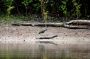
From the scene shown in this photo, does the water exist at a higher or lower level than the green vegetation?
lower

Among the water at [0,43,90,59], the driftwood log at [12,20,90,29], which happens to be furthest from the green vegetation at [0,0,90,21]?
the water at [0,43,90,59]

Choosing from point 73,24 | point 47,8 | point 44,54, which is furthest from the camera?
point 47,8

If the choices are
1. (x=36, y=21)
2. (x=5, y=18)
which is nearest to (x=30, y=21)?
(x=36, y=21)

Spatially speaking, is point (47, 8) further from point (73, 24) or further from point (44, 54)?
point (44, 54)

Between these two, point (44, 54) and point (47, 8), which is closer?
point (44, 54)

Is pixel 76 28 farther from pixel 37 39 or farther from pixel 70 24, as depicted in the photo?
pixel 37 39

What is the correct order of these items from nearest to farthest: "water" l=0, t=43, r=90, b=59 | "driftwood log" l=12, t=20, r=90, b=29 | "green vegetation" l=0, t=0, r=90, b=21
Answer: "water" l=0, t=43, r=90, b=59 < "driftwood log" l=12, t=20, r=90, b=29 < "green vegetation" l=0, t=0, r=90, b=21

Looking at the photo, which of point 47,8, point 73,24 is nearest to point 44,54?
point 73,24

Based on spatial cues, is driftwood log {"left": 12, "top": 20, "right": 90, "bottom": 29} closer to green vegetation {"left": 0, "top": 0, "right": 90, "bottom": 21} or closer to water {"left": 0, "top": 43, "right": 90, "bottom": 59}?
green vegetation {"left": 0, "top": 0, "right": 90, "bottom": 21}

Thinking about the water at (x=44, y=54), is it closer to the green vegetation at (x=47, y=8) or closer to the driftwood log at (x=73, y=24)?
the driftwood log at (x=73, y=24)

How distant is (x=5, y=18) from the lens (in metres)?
22.6

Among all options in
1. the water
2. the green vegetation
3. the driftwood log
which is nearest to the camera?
the water

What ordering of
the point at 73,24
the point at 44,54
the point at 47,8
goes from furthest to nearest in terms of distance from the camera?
1. the point at 47,8
2. the point at 73,24
3. the point at 44,54

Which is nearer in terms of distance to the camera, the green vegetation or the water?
the water
